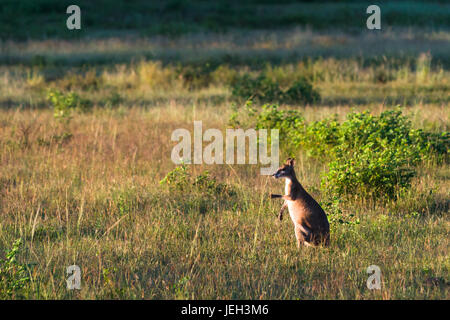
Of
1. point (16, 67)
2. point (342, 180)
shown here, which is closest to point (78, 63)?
point (16, 67)

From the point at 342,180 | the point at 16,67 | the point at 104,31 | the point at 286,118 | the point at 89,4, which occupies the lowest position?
the point at 342,180

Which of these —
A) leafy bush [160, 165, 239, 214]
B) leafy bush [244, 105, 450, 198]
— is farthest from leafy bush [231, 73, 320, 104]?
leafy bush [160, 165, 239, 214]

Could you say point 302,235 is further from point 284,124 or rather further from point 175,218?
point 284,124

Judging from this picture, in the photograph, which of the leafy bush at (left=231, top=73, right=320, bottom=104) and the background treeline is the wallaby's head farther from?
the background treeline

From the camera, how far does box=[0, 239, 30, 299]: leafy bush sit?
15.7 feet

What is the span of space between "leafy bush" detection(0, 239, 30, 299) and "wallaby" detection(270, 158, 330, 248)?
2.45 metres

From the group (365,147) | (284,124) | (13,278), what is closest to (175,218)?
(13,278)

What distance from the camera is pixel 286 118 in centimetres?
1018

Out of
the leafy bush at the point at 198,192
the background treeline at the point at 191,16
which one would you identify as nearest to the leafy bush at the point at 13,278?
the leafy bush at the point at 198,192

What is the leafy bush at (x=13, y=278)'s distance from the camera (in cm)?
478

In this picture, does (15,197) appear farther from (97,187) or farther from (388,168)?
(388,168)

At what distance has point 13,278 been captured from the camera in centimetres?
496

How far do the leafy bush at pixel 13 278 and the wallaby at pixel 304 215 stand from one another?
8.04 feet

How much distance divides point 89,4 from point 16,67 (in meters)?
26.4
